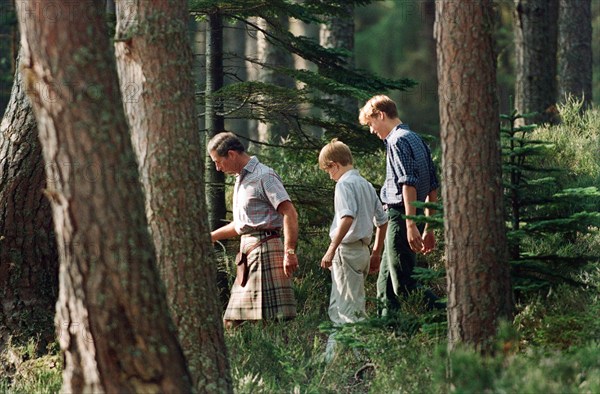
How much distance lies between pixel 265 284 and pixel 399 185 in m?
1.44

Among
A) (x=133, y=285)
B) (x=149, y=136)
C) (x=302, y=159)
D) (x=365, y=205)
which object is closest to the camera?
(x=133, y=285)

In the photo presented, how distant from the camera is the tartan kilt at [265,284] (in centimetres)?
813

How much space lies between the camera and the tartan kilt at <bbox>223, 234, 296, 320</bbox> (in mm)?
8133

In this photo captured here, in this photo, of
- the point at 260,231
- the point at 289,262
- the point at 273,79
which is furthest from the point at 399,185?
the point at 273,79

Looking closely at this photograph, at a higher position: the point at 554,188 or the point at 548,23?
the point at 548,23

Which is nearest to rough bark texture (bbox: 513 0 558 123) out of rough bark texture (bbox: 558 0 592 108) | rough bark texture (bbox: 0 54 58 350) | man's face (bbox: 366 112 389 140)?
rough bark texture (bbox: 558 0 592 108)

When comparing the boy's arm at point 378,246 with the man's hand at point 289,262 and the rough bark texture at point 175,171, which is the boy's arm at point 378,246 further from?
the rough bark texture at point 175,171

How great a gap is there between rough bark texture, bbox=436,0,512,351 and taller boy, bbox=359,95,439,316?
118 cm

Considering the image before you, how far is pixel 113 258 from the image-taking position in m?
5.14

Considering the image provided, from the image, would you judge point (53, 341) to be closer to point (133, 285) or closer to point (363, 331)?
point (363, 331)

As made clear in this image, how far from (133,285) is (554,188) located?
6219 mm

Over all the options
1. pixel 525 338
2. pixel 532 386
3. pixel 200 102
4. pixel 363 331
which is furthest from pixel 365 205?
pixel 532 386

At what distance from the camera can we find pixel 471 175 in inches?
248

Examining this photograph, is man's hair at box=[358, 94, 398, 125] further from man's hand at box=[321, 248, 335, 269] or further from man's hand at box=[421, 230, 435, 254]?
man's hand at box=[321, 248, 335, 269]
